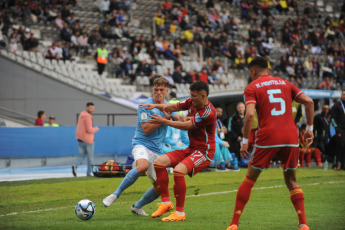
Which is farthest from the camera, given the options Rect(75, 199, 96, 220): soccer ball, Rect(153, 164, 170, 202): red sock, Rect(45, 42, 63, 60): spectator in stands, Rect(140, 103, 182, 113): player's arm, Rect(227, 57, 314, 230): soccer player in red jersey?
Rect(45, 42, 63, 60): spectator in stands

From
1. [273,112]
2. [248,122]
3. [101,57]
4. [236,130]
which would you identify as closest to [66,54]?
[101,57]

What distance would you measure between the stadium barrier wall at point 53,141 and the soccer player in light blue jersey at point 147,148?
11.2 m

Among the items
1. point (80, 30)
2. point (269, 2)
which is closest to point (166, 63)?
point (80, 30)

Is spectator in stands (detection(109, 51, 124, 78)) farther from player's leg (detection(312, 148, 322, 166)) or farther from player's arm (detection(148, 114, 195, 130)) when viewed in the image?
player's arm (detection(148, 114, 195, 130))

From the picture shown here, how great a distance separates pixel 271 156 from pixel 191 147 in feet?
5.60

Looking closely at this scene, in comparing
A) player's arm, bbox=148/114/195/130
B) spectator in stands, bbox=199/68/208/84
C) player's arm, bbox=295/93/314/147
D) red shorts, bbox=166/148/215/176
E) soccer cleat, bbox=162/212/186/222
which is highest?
player's arm, bbox=295/93/314/147

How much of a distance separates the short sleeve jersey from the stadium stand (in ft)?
56.0

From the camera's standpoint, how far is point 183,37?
106 feet

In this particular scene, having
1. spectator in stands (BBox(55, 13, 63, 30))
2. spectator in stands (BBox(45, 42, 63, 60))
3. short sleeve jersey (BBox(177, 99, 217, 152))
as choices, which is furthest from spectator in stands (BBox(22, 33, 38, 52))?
short sleeve jersey (BBox(177, 99, 217, 152))

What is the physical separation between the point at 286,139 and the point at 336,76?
31.9 metres

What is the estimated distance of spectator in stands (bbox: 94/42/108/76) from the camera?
26781mm

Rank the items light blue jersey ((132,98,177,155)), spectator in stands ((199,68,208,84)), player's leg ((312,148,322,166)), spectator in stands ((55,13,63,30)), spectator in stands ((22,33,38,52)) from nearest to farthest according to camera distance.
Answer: light blue jersey ((132,98,177,155))
player's leg ((312,148,322,166))
spectator in stands ((22,33,38,52))
spectator in stands ((55,13,63,30))
spectator in stands ((199,68,208,84))

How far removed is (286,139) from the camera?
A: 23.7 ft

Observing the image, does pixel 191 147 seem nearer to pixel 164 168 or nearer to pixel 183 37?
pixel 164 168
